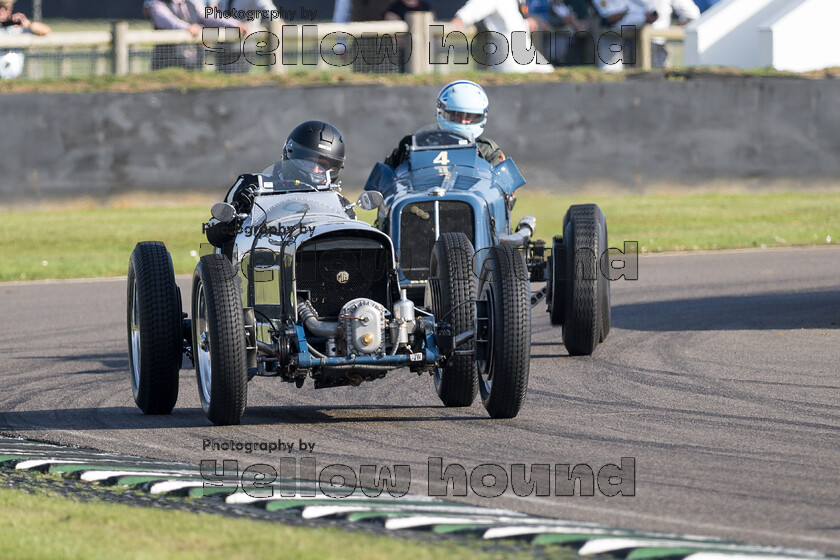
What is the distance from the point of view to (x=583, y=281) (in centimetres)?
1003

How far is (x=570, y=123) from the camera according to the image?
2036cm

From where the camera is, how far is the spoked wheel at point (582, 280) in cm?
1003

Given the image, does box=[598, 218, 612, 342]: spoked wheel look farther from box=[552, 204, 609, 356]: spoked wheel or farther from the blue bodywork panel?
the blue bodywork panel

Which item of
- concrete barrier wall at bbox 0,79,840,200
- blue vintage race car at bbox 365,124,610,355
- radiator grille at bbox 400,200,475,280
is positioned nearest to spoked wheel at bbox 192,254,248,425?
blue vintage race car at bbox 365,124,610,355

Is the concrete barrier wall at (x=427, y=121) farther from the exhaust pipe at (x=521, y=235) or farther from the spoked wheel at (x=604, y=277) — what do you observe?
the spoked wheel at (x=604, y=277)

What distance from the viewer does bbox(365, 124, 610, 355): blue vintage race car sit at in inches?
398

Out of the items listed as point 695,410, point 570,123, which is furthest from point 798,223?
point 695,410

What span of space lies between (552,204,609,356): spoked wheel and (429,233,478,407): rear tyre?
2.02m

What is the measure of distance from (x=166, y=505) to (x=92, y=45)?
1675 cm

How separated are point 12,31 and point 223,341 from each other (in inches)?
658

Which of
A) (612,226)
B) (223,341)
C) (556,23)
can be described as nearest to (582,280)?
(223,341)

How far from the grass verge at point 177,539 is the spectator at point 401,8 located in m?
19.1

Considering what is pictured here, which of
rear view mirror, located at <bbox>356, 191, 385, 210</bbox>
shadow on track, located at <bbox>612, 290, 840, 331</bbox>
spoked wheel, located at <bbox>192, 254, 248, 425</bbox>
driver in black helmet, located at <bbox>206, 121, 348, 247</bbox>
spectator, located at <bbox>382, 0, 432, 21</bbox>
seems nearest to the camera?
spoked wheel, located at <bbox>192, 254, 248, 425</bbox>

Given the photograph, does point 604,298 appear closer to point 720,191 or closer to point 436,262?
point 436,262
